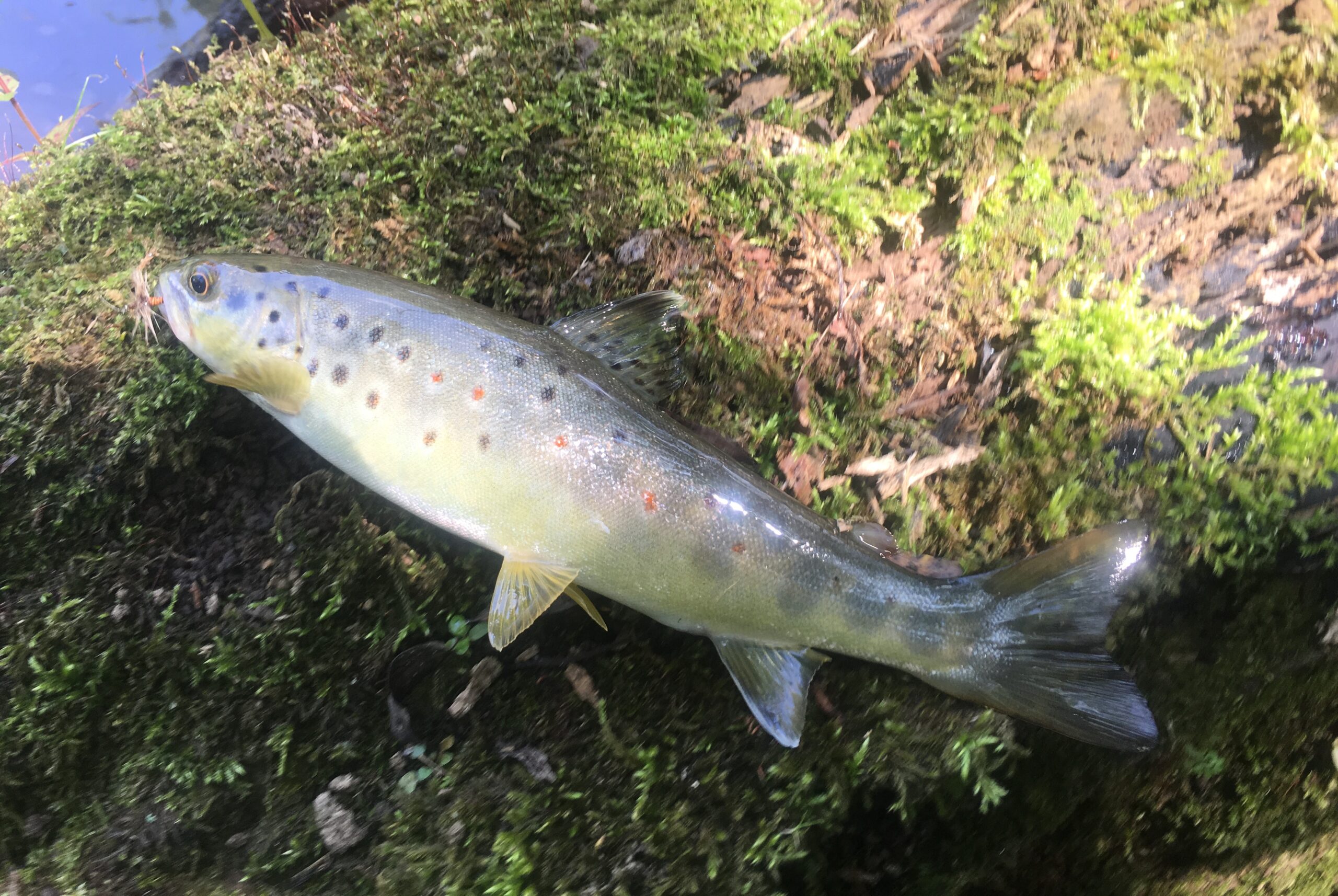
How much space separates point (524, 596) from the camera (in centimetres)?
203

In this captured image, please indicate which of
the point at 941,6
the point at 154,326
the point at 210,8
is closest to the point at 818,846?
the point at 154,326

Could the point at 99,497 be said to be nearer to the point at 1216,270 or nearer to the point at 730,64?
the point at 730,64

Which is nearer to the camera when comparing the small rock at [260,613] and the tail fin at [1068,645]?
the tail fin at [1068,645]

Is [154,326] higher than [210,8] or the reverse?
the reverse

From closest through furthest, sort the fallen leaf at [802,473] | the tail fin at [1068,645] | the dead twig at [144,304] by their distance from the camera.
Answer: the tail fin at [1068,645]
the fallen leaf at [802,473]
the dead twig at [144,304]

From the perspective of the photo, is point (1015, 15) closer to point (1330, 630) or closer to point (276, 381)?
point (1330, 630)

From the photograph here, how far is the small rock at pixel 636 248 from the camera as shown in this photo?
8.17ft

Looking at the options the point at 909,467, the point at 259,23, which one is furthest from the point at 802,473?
the point at 259,23

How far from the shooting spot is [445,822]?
205 centimetres

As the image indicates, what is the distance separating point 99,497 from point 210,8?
3525 mm

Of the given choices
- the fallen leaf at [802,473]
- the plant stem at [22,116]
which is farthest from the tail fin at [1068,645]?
the plant stem at [22,116]

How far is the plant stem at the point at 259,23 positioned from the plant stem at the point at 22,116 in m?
1.62

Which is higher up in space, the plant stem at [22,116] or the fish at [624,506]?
the plant stem at [22,116]

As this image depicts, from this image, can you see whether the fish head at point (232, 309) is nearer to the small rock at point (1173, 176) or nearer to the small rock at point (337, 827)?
the small rock at point (337, 827)
